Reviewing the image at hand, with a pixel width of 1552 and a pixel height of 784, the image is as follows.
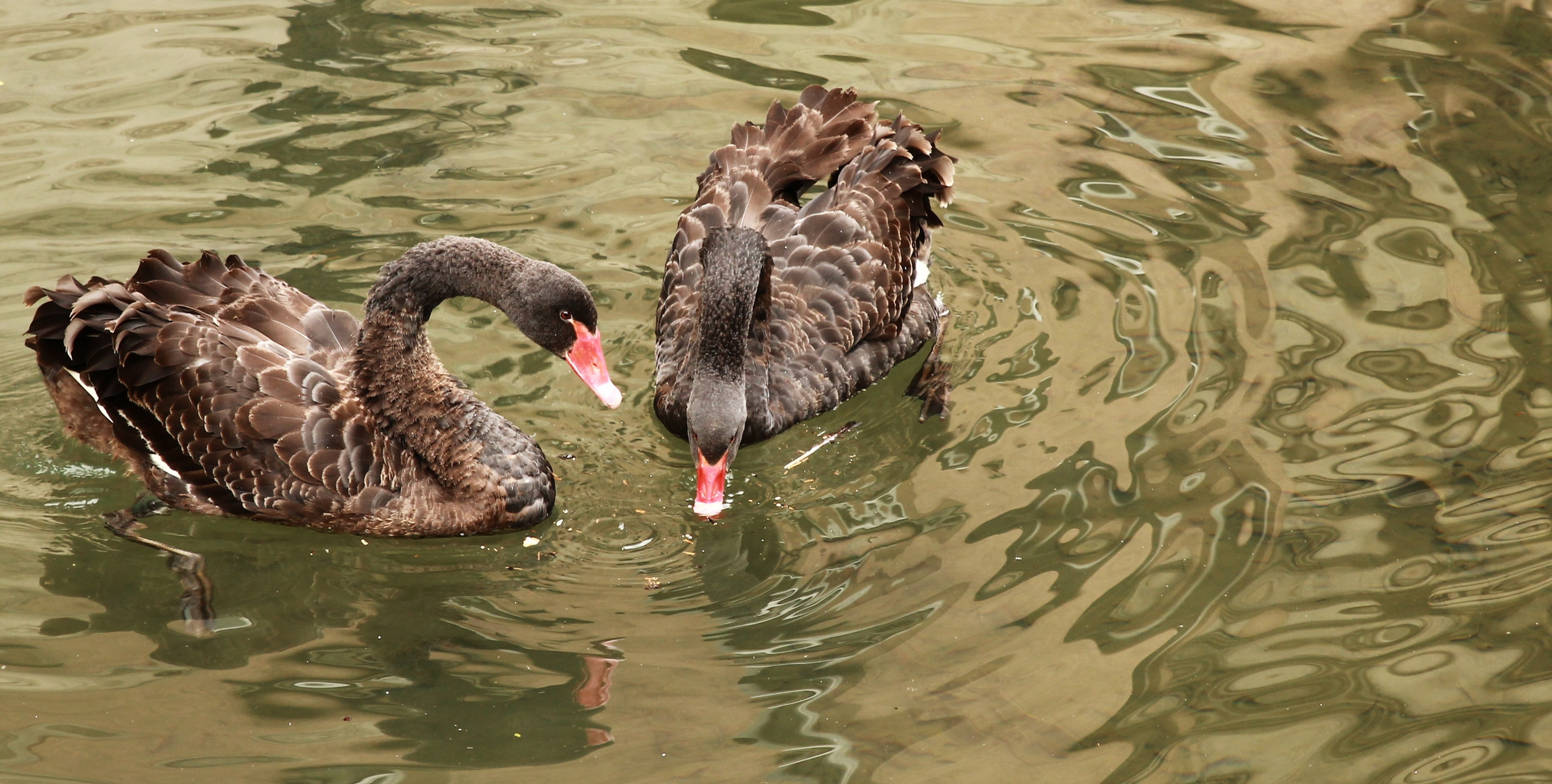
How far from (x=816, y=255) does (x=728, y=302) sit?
4.52 ft

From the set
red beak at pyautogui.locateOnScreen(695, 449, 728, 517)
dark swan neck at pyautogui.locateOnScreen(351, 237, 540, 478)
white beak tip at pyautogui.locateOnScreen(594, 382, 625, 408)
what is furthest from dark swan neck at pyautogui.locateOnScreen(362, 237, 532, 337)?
red beak at pyautogui.locateOnScreen(695, 449, 728, 517)

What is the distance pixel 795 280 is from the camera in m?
7.63

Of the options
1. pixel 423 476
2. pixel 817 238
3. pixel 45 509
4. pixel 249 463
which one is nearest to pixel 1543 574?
pixel 817 238

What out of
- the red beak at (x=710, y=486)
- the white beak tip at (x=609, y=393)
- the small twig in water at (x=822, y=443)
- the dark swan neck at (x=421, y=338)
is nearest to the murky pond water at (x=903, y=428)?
the small twig in water at (x=822, y=443)

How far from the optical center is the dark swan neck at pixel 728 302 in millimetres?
6438

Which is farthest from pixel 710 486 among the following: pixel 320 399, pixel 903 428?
pixel 320 399

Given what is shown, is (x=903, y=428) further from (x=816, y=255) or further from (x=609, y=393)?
(x=609, y=393)

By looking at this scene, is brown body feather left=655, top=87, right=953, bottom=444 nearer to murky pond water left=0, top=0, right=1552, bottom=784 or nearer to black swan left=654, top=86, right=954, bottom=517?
black swan left=654, top=86, right=954, bottom=517

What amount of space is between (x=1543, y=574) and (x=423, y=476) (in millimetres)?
4891

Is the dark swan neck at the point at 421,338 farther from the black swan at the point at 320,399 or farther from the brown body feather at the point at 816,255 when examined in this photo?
the brown body feather at the point at 816,255

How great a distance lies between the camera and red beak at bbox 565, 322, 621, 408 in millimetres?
5895

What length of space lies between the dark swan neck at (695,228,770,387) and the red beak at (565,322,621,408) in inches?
22.9

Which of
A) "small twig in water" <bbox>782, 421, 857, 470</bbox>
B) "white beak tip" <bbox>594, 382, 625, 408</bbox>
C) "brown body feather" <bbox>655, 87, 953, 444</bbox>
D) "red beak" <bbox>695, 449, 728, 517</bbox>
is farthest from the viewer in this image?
"brown body feather" <bbox>655, 87, 953, 444</bbox>

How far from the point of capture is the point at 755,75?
10133 millimetres
